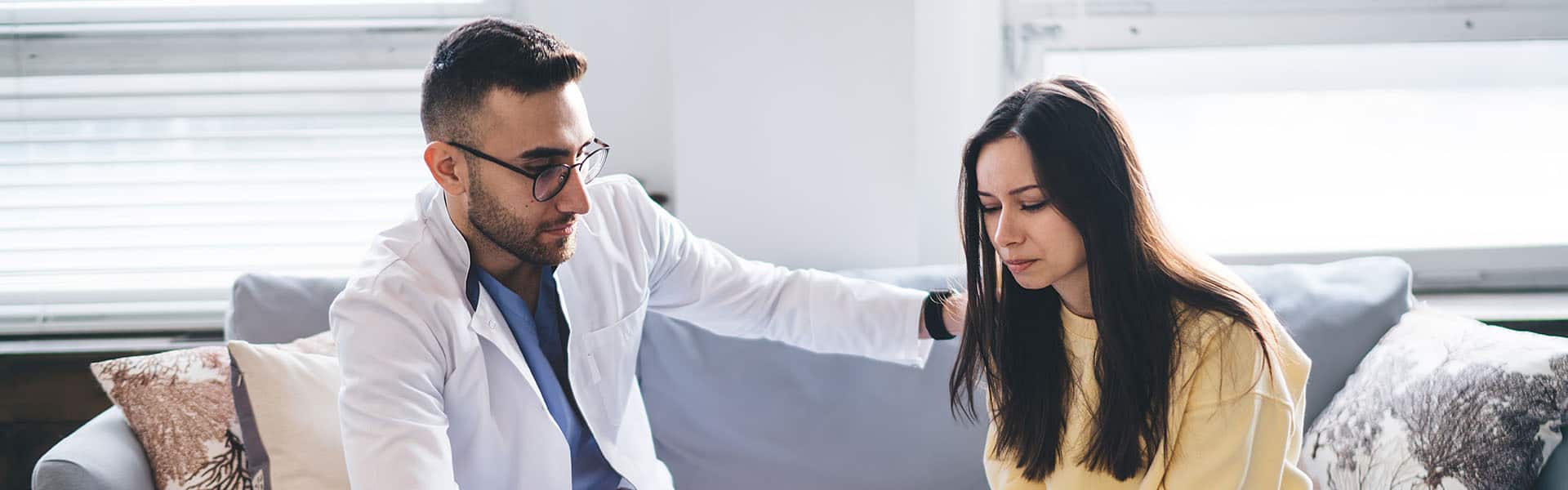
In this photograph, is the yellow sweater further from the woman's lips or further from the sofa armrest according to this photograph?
the sofa armrest

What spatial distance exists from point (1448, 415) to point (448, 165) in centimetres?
145

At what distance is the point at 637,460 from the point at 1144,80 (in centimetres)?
148

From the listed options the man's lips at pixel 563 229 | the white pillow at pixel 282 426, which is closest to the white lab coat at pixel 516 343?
→ the man's lips at pixel 563 229

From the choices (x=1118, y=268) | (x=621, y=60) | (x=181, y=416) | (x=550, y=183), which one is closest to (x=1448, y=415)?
(x=1118, y=268)

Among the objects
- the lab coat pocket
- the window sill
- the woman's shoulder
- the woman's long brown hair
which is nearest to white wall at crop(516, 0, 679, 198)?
the lab coat pocket

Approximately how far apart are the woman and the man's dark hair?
1.76 ft

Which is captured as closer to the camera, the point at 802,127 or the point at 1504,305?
the point at 802,127

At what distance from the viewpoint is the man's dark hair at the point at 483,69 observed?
136cm

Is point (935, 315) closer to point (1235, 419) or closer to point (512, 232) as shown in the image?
point (1235, 419)

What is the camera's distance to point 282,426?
1619 mm

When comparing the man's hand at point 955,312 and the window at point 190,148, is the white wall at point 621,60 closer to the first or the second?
the window at point 190,148

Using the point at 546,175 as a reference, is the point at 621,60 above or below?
above

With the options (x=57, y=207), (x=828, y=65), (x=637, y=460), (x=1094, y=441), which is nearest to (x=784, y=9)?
(x=828, y=65)

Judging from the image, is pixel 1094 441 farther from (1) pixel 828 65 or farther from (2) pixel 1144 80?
(2) pixel 1144 80
